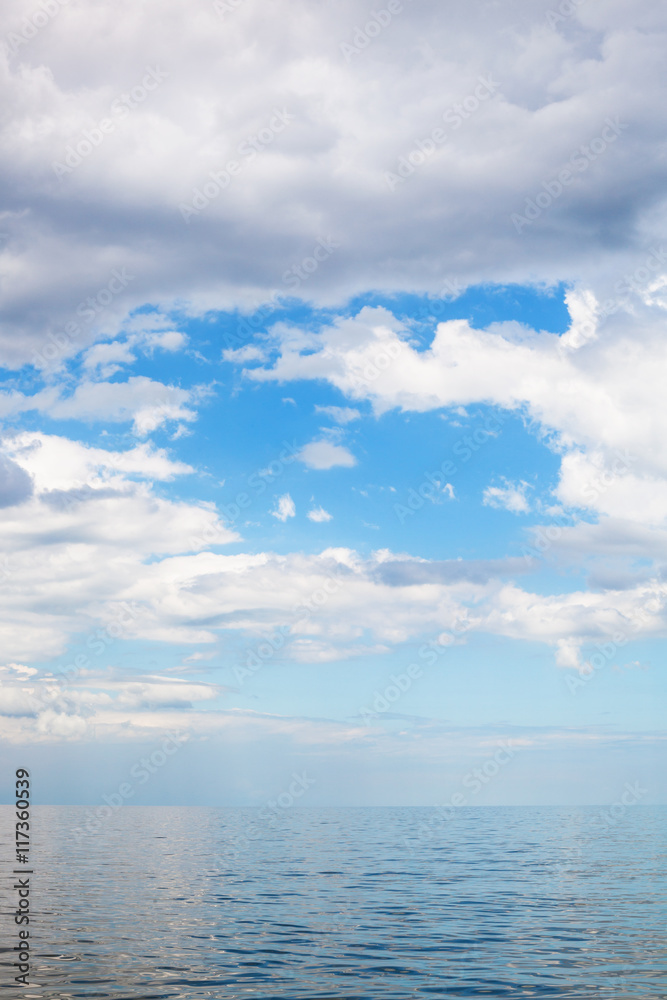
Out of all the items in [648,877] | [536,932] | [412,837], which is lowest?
[412,837]

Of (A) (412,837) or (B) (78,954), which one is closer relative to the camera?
(B) (78,954)

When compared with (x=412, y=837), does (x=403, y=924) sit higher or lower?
higher

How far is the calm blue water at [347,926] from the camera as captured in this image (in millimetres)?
26281

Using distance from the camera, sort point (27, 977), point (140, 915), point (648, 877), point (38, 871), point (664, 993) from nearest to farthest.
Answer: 1. point (664, 993)
2. point (27, 977)
3. point (140, 915)
4. point (648, 877)
5. point (38, 871)

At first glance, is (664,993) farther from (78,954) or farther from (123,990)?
(78,954)

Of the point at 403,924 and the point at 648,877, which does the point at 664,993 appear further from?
the point at 648,877

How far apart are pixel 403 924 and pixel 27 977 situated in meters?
18.1

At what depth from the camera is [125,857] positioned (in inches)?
2876

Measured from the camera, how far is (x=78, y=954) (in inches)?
1201

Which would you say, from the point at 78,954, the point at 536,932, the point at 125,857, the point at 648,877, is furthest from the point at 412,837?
the point at 78,954

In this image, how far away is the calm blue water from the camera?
86.2ft

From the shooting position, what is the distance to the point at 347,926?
36.8m

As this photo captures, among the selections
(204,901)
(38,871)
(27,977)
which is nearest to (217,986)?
(27,977)

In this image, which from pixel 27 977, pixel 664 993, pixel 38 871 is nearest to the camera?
pixel 664 993
